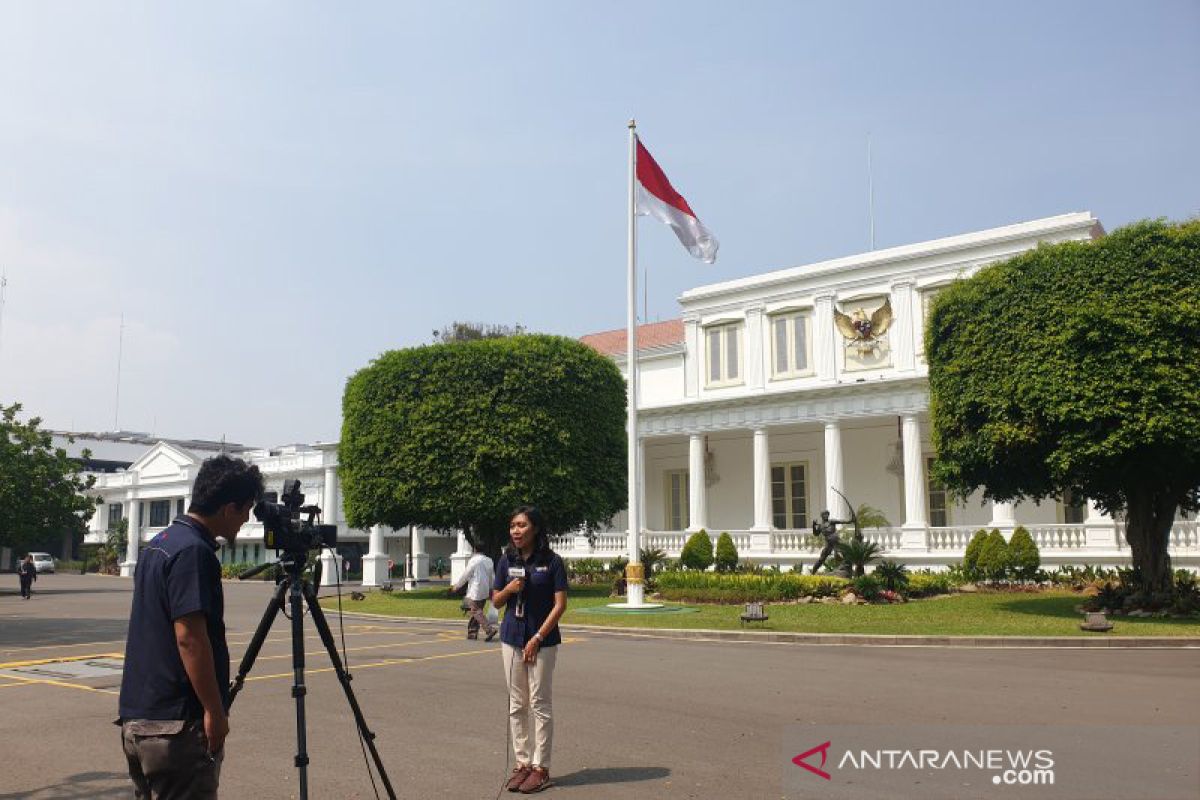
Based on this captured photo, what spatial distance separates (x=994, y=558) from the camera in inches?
1080

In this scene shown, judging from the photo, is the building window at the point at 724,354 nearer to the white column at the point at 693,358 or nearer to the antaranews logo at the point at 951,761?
the white column at the point at 693,358

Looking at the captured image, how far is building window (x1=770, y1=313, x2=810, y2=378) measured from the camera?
36.9 m

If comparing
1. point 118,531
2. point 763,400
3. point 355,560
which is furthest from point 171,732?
point 118,531

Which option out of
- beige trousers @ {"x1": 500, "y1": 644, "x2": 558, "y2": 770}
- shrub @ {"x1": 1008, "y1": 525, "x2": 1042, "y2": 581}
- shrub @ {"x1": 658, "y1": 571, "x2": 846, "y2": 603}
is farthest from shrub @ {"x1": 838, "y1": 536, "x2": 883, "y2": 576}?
beige trousers @ {"x1": 500, "y1": 644, "x2": 558, "y2": 770}

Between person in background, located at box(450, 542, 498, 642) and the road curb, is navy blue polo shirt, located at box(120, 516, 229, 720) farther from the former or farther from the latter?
the road curb

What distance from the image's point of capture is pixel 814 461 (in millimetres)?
38625

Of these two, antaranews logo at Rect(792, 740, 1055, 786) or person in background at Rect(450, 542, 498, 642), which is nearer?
antaranews logo at Rect(792, 740, 1055, 786)

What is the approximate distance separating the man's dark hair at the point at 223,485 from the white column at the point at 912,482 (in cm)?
3032

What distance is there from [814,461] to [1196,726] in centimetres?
3045

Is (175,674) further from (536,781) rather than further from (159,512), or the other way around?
(159,512)

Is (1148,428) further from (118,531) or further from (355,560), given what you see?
(118,531)

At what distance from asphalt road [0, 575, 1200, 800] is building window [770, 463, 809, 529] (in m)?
22.9

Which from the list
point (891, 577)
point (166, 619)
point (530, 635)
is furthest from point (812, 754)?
point (891, 577)

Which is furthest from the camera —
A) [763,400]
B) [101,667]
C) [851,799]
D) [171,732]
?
[763,400]
